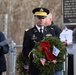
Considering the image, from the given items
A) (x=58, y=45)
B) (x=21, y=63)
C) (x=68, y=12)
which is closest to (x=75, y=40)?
(x=58, y=45)

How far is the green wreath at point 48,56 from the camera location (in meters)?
7.00

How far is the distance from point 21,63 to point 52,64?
1210mm

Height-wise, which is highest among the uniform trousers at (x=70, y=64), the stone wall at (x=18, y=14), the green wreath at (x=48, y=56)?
the stone wall at (x=18, y=14)

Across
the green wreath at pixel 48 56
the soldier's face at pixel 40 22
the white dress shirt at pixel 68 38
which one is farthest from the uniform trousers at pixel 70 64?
the soldier's face at pixel 40 22

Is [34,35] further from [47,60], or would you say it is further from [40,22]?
[47,60]

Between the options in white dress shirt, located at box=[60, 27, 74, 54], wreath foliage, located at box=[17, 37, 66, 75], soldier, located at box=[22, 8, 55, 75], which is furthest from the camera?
white dress shirt, located at box=[60, 27, 74, 54]

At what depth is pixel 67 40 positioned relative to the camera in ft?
25.1

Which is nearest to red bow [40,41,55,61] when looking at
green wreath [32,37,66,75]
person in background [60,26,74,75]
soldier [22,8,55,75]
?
green wreath [32,37,66,75]

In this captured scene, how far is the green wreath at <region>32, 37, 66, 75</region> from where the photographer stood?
23.0 feet

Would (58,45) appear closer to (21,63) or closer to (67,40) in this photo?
(67,40)

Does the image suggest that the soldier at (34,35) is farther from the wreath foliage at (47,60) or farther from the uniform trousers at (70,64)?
the uniform trousers at (70,64)

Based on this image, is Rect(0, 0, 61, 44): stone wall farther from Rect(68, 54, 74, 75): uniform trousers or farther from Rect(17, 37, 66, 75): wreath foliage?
Rect(17, 37, 66, 75): wreath foliage

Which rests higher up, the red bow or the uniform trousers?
the red bow

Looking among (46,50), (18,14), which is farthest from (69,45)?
(18,14)
